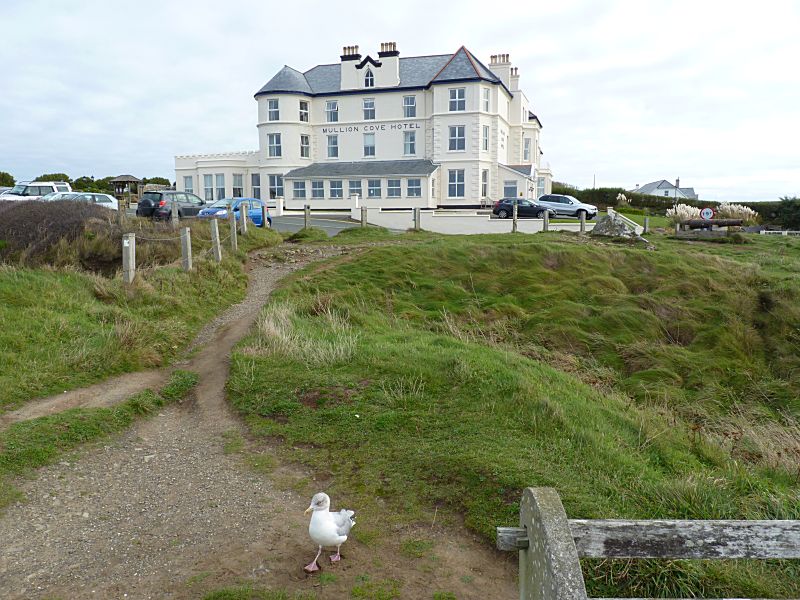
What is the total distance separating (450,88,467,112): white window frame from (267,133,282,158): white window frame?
1237cm

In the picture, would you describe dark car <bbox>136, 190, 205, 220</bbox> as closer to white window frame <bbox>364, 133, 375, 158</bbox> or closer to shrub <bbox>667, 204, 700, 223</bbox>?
white window frame <bbox>364, 133, 375, 158</bbox>

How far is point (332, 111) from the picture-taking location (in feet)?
153

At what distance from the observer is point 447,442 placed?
6.86 meters

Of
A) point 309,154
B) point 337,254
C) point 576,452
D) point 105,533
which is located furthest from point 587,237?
point 309,154

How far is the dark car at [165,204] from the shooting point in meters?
28.4

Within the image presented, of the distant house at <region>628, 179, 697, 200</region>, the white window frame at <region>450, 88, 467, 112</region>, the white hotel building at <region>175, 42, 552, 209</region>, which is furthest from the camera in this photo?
the distant house at <region>628, 179, 697, 200</region>

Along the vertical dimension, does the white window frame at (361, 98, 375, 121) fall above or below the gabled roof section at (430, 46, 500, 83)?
below

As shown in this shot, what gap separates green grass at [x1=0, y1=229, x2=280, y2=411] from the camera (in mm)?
8656

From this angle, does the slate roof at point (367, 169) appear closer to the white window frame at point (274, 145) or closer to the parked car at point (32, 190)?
the white window frame at point (274, 145)

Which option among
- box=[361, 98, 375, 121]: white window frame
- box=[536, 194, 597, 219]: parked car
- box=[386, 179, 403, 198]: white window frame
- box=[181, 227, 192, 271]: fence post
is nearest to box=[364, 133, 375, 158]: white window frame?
box=[361, 98, 375, 121]: white window frame

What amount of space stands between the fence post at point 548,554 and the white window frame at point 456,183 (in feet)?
135

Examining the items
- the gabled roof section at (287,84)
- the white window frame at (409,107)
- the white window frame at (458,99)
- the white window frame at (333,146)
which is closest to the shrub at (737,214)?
the white window frame at (458,99)

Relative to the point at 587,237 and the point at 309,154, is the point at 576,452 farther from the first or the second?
the point at 309,154

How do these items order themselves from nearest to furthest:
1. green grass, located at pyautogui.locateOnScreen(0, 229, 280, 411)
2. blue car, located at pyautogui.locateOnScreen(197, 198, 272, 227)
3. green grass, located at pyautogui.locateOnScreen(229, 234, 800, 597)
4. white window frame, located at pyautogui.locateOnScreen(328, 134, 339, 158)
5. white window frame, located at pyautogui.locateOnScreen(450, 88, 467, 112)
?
green grass, located at pyautogui.locateOnScreen(229, 234, 800, 597)
green grass, located at pyautogui.locateOnScreen(0, 229, 280, 411)
blue car, located at pyautogui.locateOnScreen(197, 198, 272, 227)
white window frame, located at pyautogui.locateOnScreen(450, 88, 467, 112)
white window frame, located at pyautogui.locateOnScreen(328, 134, 339, 158)
